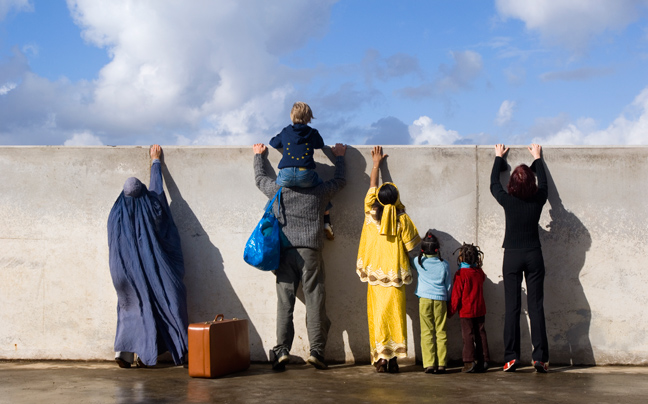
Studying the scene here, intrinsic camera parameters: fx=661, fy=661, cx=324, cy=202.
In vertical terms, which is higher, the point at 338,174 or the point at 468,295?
the point at 338,174

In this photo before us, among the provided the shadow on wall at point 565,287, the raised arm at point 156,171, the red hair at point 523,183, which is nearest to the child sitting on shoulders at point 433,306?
the red hair at point 523,183

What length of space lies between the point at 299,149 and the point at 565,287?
2.90 metres

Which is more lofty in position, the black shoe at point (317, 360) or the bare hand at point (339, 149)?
the bare hand at point (339, 149)

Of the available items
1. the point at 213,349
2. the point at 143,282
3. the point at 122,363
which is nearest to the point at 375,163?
the point at 213,349

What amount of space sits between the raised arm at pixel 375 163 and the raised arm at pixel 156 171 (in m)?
2.09

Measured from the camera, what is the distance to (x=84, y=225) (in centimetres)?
677

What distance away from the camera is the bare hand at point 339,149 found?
6.46 meters

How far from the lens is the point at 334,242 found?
654 cm

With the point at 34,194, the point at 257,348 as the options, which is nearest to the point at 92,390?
the point at 257,348

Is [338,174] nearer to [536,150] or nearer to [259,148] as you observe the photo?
[259,148]

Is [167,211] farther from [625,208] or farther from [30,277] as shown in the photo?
[625,208]

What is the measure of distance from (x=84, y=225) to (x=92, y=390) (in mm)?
2034

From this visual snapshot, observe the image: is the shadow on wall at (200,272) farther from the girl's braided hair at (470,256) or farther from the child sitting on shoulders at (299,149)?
the girl's braided hair at (470,256)

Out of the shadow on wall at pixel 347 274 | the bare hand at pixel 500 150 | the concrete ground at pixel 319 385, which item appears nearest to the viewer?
the concrete ground at pixel 319 385
